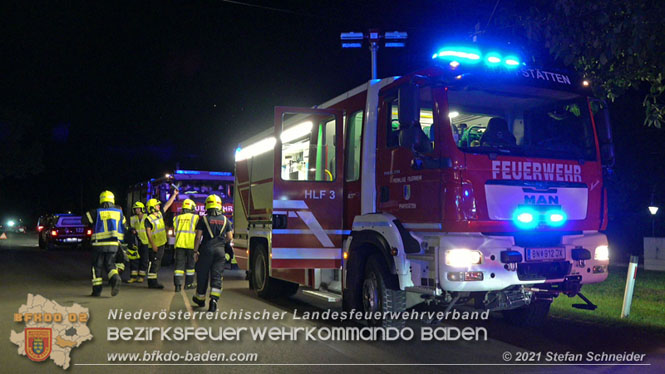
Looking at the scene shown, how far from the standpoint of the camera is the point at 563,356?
22.4 feet

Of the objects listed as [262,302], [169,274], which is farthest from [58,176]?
[262,302]

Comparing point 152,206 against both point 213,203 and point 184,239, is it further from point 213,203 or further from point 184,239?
point 213,203

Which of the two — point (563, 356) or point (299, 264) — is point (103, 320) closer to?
point (299, 264)

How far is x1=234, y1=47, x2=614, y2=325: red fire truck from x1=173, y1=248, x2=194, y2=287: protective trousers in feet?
11.7

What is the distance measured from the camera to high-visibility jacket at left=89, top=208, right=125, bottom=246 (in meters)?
11.6

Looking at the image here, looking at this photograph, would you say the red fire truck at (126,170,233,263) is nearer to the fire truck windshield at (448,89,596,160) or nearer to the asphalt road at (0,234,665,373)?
the asphalt road at (0,234,665,373)

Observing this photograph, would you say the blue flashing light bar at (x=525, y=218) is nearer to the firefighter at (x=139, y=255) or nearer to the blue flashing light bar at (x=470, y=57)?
the blue flashing light bar at (x=470, y=57)

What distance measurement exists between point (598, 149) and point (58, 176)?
7345 cm

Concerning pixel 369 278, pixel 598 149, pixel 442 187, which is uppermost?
pixel 598 149

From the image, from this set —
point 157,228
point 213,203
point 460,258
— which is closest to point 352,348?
point 460,258

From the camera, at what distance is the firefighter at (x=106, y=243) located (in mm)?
11562

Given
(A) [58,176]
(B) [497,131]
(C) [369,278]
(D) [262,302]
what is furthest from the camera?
(A) [58,176]

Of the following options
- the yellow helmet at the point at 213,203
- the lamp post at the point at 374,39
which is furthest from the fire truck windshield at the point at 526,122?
the lamp post at the point at 374,39

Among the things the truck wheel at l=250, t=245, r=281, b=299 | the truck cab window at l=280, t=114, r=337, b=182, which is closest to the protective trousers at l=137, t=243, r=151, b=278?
the truck wheel at l=250, t=245, r=281, b=299
